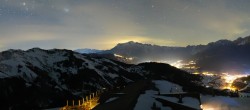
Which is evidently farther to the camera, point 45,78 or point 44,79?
point 45,78

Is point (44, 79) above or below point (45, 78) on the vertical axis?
below

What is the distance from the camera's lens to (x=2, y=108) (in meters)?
136

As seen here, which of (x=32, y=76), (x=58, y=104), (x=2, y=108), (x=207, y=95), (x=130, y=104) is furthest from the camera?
(x=207, y=95)

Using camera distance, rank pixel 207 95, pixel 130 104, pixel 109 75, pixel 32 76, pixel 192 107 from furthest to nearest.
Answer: pixel 109 75 < pixel 207 95 < pixel 32 76 < pixel 192 107 < pixel 130 104

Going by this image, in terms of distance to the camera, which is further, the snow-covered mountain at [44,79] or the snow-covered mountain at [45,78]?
the snow-covered mountain at [45,78]

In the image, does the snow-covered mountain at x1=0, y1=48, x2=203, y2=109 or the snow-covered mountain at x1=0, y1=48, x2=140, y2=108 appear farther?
the snow-covered mountain at x1=0, y1=48, x2=140, y2=108

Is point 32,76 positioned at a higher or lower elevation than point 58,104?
higher

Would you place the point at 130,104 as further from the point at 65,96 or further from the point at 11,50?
the point at 11,50

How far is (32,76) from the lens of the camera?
164125 mm

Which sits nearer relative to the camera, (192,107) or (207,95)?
(192,107)

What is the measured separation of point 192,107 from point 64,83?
9717 centimetres

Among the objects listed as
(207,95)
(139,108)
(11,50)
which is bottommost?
(207,95)

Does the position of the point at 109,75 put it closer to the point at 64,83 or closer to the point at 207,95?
the point at 64,83

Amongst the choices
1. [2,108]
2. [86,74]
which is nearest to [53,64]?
[86,74]
